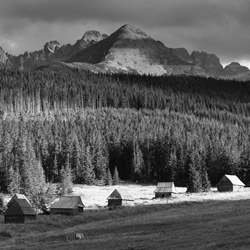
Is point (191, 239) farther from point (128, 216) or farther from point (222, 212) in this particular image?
point (128, 216)

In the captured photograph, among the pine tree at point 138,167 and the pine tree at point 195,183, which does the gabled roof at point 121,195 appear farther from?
the pine tree at point 138,167

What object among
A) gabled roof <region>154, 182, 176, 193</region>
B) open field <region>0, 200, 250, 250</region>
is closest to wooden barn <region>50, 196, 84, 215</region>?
open field <region>0, 200, 250, 250</region>

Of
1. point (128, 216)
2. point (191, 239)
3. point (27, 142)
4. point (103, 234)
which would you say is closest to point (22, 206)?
point (128, 216)

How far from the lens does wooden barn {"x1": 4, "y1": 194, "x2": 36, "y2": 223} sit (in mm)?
95312

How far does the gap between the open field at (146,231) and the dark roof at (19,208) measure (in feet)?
10.3

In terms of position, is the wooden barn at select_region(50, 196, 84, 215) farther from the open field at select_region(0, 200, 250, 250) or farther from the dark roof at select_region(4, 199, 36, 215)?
the dark roof at select_region(4, 199, 36, 215)

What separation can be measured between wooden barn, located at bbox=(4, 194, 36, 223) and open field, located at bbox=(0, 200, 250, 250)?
2687mm

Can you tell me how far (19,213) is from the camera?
9581cm

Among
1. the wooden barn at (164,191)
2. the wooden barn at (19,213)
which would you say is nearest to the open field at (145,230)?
the wooden barn at (19,213)

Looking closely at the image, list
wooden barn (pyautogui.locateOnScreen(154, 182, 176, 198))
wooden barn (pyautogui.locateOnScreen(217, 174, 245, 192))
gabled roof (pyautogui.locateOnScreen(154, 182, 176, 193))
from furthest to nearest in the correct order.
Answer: wooden barn (pyautogui.locateOnScreen(217, 174, 245, 192)), gabled roof (pyautogui.locateOnScreen(154, 182, 176, 193)), wooden barn (pyautogui.locateOnScreen(154, 182, 176, 198))

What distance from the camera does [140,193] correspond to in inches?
5758

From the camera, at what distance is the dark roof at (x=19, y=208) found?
95812 millimetres

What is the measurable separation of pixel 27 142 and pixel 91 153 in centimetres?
2030

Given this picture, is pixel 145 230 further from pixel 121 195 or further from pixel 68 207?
pixel 121 195
